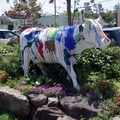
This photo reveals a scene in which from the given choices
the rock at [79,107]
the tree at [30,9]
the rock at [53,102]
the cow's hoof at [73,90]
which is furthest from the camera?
the tree at [30,9]

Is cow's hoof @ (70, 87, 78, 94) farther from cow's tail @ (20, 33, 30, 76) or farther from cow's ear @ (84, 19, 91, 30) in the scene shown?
cow's tail @ (20, 33, 30, 76)

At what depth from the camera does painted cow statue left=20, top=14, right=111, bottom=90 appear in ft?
16.9

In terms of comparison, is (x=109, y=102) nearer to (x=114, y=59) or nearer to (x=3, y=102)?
(x=114, y=59)

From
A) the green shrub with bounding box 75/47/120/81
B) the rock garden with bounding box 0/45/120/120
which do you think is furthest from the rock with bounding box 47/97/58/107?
the green shrub with bounding box 75/47/120/81

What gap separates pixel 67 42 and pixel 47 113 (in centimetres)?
139

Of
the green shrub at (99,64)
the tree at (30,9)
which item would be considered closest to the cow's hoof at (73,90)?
the green shrub at (99,64)

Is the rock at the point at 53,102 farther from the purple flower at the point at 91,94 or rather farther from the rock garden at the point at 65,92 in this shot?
the purple flower at the point at 91,94

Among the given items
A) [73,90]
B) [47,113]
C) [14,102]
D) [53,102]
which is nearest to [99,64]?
[73,90]

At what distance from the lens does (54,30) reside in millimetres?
5816

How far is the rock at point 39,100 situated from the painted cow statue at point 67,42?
2.09ft

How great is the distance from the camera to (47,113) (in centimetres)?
489

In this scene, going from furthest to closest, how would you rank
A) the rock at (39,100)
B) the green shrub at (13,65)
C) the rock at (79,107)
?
the green shrub at (13,65)
the rock at (39,100)
the rock at (79,107)

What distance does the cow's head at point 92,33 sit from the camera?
5094mm

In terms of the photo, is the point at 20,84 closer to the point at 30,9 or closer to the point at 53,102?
the point at 53,102
